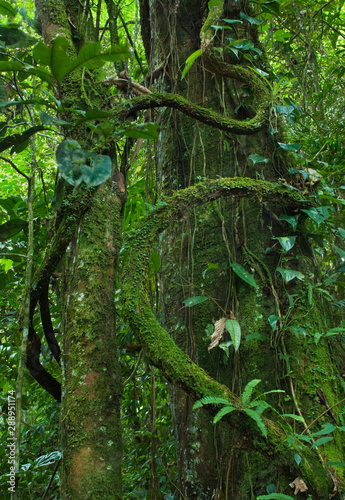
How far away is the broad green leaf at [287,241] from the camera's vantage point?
1.69m

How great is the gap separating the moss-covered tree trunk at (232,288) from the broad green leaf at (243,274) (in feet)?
0.24

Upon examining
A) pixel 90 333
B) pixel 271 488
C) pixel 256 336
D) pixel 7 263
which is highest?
pixel 90 333

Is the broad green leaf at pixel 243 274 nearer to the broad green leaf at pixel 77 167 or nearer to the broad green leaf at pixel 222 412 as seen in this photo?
the broad green leaf at pixel 222 412

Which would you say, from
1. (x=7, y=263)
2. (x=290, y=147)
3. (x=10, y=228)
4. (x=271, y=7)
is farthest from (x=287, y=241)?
(x=7, y=263)

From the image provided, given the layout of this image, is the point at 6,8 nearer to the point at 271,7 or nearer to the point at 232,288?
the point at 271,7

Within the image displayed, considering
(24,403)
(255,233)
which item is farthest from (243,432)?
(24,403)

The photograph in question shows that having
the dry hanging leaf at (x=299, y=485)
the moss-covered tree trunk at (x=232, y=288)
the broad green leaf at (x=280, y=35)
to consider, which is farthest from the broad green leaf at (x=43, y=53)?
the broad green leaf at (x=280, y=35)

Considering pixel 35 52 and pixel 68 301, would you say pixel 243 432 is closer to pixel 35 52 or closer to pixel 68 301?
pixel 68 301

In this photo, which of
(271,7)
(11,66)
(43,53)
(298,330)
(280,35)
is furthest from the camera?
(280,35)

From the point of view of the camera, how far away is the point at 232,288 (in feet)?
5.71

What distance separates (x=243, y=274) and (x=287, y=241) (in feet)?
0.82

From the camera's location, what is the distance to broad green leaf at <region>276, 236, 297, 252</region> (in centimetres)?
169

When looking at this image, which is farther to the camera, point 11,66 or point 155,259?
point 155,259

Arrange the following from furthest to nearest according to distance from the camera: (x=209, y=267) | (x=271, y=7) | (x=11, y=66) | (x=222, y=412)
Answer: (x=271, y=7) < (x=209, y=267) < (x=11, y=66) < (x=222, y=412)
